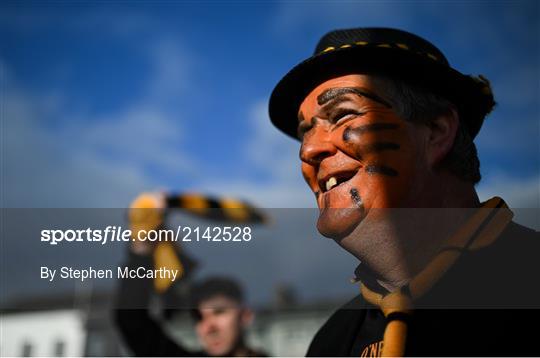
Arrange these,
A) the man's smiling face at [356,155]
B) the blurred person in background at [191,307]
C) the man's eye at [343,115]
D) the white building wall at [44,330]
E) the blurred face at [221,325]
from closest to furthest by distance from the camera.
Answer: the man's smiling face at [356,155]
the man's eye at [343,115]
the blurred person in background at [191,307]
the blurred face at [221,325]
the white building wall at [44,330]

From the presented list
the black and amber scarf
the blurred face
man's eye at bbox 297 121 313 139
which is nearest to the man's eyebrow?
man's eye at bbox 297 121 313 139

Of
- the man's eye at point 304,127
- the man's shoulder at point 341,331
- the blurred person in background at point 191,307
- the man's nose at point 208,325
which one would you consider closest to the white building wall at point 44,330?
the blurred person in background at point 191,307

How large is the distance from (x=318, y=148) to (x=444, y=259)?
0.61 meters

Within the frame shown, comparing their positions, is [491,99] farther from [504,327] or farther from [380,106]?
[504,327]

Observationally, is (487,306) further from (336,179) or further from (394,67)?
(394,67)

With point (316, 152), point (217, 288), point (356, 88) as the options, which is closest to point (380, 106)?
point (356, 88)

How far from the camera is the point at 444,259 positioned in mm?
1882

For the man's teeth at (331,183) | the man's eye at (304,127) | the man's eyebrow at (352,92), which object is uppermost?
the man's eyebrow at (352,92)

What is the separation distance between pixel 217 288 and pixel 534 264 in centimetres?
500

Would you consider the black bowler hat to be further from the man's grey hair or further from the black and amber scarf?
the black and amber scarf

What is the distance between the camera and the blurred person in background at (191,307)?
4.53 metres

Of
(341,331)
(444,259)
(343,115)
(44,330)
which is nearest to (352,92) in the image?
(343,115)

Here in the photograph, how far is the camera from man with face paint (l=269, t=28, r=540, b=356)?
1.77 metres

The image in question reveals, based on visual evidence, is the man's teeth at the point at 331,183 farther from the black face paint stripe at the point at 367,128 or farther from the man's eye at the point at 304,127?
the man's eye at the point at 304,127
